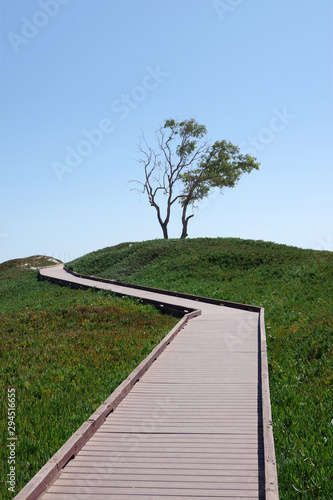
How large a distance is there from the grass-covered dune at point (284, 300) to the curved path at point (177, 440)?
56 centimetres

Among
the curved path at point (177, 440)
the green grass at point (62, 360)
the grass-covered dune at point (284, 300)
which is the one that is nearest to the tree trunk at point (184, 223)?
the grass-covered dune at point (284, 300)

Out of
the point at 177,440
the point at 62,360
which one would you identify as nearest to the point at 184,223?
the point at 62,360

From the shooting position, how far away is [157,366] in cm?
1114

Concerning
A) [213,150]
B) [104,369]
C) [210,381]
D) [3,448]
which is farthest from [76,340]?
[213,150]

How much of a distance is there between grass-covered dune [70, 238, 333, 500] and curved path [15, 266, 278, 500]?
0.56 meters

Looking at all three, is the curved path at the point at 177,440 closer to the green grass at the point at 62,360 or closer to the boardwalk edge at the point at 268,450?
the boardwalk edge at the point at 268,450

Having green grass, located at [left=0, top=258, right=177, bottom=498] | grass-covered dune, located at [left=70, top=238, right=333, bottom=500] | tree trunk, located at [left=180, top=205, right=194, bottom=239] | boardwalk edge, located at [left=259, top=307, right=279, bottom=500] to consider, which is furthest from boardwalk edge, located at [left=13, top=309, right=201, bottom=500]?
tree trunk, located at [left=180, top=205, right=194, bottom=239]

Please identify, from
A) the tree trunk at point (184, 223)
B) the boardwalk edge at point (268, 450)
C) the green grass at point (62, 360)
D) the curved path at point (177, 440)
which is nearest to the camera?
the boardwalk edge at point (268, 450)

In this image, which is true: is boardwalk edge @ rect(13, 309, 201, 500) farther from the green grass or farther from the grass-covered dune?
the grass-covered dune

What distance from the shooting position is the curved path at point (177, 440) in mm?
5570

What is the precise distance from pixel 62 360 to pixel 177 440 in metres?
6.42

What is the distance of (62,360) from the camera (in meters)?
12.6

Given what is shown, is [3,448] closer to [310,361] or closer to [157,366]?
[157,366]

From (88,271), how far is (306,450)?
3532 cm
